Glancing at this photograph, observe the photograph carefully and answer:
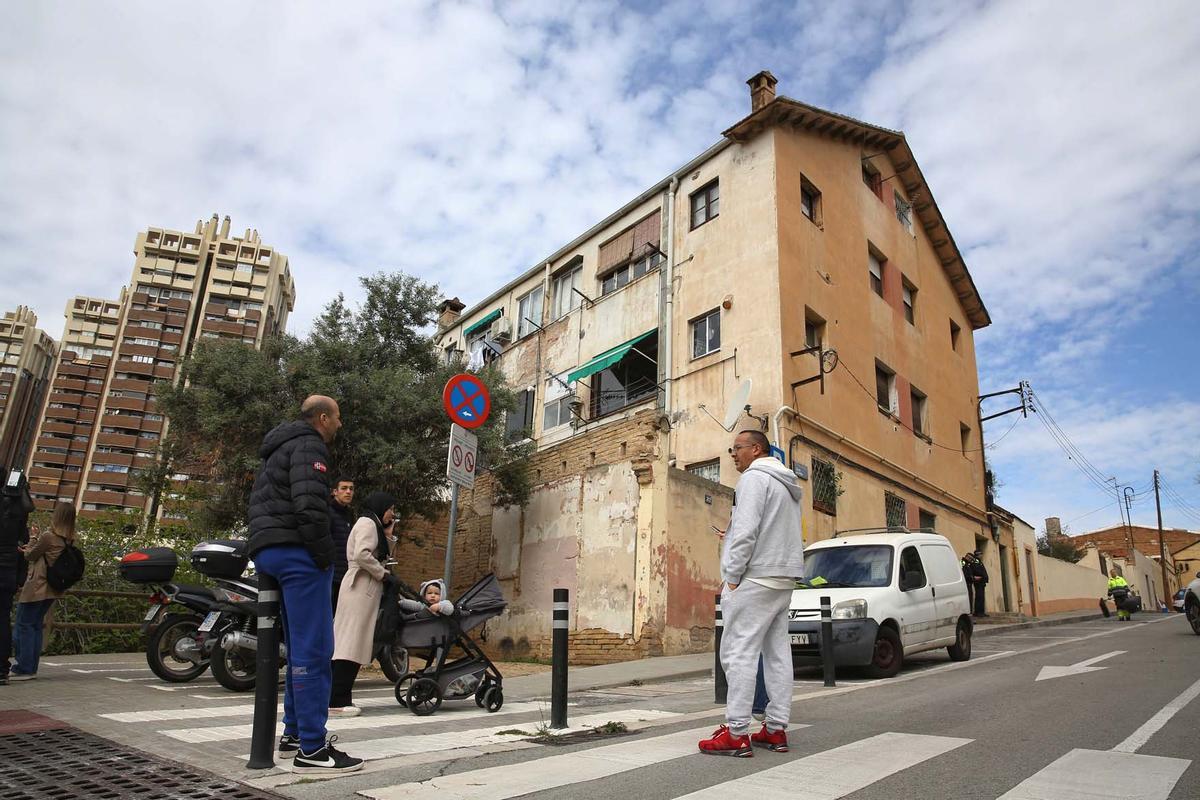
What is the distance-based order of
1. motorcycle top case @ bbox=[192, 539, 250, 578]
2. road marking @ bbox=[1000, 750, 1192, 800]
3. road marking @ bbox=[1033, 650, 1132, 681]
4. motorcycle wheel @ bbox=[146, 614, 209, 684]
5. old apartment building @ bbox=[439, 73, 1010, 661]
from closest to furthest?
road marking @ bbox=[1000, 750, 1192, 800] < motorcycle top case @ bbox=[192, 539, 250, 578] < motorcycle wheel @ bbox=[146, 614, 209, 684] < road marking @ bbox=[1033, 650, 1132, 681] < old apartment building @ bbox=[439, 73, 1010, 661]

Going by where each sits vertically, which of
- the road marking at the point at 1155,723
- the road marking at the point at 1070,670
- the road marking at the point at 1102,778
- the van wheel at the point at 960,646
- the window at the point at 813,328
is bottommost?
the road marking at the point at 1102,778

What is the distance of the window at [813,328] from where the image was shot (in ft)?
59.1

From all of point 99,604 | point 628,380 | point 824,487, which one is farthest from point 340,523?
point 628,380

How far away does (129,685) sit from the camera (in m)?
7.08

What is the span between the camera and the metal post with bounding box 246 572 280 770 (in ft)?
12.2

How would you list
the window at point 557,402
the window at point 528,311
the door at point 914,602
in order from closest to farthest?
the door at point 914,602
the window at point 557,402
the window at point 528,311

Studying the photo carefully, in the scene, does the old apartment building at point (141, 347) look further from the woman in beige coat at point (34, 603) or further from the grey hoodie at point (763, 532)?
the grey hoodie at point (763, 532)

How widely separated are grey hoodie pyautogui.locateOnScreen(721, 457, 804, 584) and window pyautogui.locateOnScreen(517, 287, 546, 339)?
67.7 feet

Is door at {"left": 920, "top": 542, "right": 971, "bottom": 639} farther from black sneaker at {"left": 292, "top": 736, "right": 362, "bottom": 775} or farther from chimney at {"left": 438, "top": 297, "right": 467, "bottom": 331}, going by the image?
chimney at {"left": 438, "top": 297, "right": 467, "bottom": 331}

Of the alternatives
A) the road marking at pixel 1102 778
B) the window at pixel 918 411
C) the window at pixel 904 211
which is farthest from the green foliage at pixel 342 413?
the window at pixel 904 211

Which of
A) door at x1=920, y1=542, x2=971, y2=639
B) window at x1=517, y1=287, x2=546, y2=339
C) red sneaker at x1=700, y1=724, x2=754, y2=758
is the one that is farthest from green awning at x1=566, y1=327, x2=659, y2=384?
red sneaker at x1=700, y1=724, x2=754, y2=758

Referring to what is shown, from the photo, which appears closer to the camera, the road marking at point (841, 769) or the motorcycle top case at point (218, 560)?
the road marking at point (841, 769)

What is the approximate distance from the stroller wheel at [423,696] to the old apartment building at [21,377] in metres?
124

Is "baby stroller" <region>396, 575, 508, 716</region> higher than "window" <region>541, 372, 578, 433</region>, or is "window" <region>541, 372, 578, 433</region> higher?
"window" <region>541, 372, 578, 433</region>
